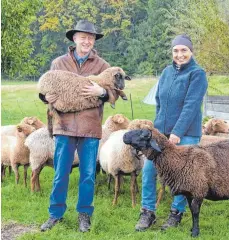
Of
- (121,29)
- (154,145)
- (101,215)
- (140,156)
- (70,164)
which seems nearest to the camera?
(154,145)

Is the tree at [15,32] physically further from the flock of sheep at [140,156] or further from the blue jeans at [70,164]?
the blue jeans at [70,164]

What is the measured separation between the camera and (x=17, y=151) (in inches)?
347

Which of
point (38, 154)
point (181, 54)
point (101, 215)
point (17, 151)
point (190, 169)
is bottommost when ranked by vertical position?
point (101, 215)

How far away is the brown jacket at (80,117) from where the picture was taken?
6.13m

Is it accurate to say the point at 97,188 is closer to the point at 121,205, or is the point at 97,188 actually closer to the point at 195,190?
the point at 121,205

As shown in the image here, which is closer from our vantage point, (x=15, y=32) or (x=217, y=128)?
(x=217, y=128)

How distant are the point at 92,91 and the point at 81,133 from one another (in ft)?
1.83

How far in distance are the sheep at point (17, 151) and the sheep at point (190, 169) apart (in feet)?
11.3

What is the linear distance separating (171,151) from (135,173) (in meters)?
1.81

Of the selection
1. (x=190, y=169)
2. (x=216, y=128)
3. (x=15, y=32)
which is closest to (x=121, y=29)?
(x=15, y=32)

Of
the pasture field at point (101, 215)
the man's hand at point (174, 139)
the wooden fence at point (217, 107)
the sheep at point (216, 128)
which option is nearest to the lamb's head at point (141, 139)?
the man's hand at point (174, 139)

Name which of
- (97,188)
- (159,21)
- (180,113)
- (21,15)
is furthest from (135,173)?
(159,21)

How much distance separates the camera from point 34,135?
8.54 metres

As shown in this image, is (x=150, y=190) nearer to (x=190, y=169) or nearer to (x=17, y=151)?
(x=190, y=169)
